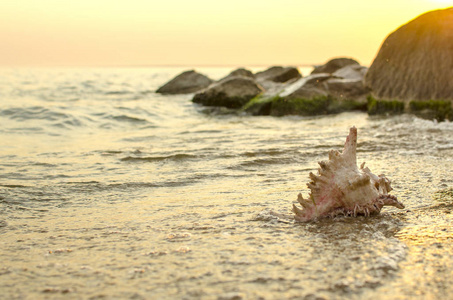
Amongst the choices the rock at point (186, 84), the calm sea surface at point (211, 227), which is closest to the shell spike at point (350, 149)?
the calm sea surface at point (211, 227)

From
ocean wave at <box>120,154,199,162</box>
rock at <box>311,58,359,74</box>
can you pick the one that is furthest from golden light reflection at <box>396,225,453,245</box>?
rock at <box>311,58,359,74</box>

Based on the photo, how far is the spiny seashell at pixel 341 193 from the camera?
3.53 meters

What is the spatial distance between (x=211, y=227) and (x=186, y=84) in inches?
817

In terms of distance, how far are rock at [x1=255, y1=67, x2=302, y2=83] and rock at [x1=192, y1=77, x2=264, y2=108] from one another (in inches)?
198

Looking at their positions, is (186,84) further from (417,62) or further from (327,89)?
(417,62)

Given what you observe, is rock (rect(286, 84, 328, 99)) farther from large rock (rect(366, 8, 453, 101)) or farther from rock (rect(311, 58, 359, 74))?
rock (rect(311, 58, 359, 74))

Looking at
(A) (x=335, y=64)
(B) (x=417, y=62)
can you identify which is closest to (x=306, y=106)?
(B) (x=417, y=62)

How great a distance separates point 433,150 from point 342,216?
368 cm

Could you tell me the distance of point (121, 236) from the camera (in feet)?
11.0

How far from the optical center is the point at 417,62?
11.4 metres

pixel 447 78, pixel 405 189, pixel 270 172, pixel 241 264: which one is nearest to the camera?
pixel 241 264

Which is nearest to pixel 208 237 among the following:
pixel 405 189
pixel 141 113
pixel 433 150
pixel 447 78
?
pixel 405 189

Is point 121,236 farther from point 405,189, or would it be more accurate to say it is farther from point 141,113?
point 141,113

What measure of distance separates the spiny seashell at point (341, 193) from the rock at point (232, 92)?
1260cm
